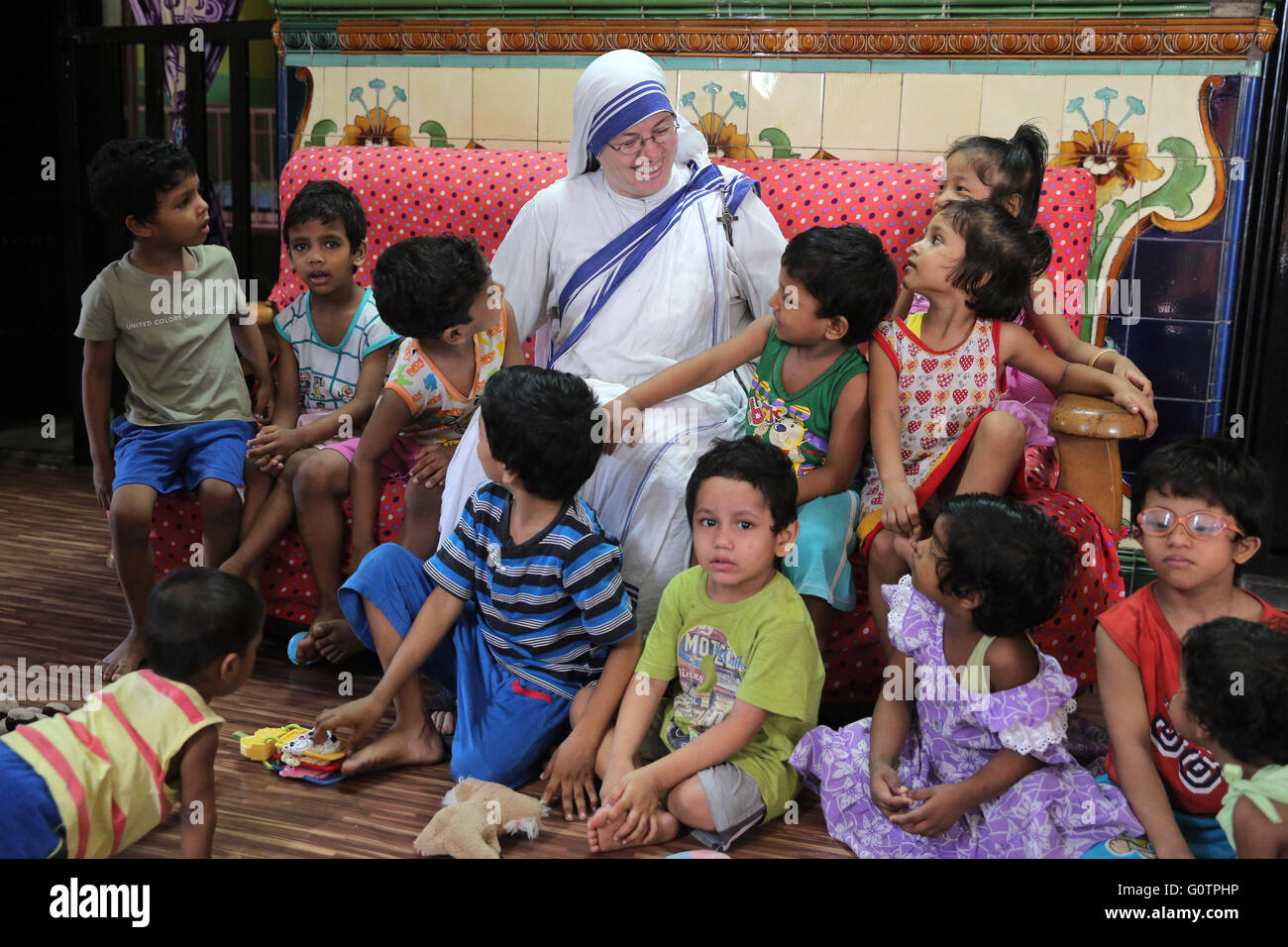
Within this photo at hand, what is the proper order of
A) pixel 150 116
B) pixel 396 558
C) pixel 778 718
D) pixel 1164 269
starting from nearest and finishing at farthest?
pixel 778 718, pixel 396 558, pixel 1164 269, pixel 150 116

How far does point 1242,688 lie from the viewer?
1745mm

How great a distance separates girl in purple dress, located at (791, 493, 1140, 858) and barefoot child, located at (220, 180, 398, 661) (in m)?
1.44

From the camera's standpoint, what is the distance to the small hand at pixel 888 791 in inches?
83.4

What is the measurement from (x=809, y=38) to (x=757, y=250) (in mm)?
1203

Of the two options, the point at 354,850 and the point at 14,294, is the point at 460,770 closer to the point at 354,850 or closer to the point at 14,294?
the point at 354,850

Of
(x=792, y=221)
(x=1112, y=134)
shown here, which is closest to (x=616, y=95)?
(x=792, y=221)

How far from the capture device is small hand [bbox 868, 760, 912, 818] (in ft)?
6.95

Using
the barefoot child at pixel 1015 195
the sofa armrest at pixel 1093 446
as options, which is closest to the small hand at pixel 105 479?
the barefoot child at pixel 1015 195

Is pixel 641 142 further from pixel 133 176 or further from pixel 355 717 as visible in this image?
pixel 355 717

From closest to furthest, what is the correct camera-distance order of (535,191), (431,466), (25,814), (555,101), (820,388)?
1. (25,814)
2. (820,388)
3. (431,466)
4. (535,191)
5. (555,101)

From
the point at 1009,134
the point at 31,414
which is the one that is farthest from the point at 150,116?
the point at 1009,134

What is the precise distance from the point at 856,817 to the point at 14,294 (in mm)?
4927

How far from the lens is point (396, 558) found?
8.33ft

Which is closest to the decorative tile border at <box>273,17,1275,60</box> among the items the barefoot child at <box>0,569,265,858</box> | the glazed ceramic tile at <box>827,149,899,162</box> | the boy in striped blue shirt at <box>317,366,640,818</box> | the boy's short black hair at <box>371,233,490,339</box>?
the glazed ceramic tile at <box>827,149,899,162</box>
